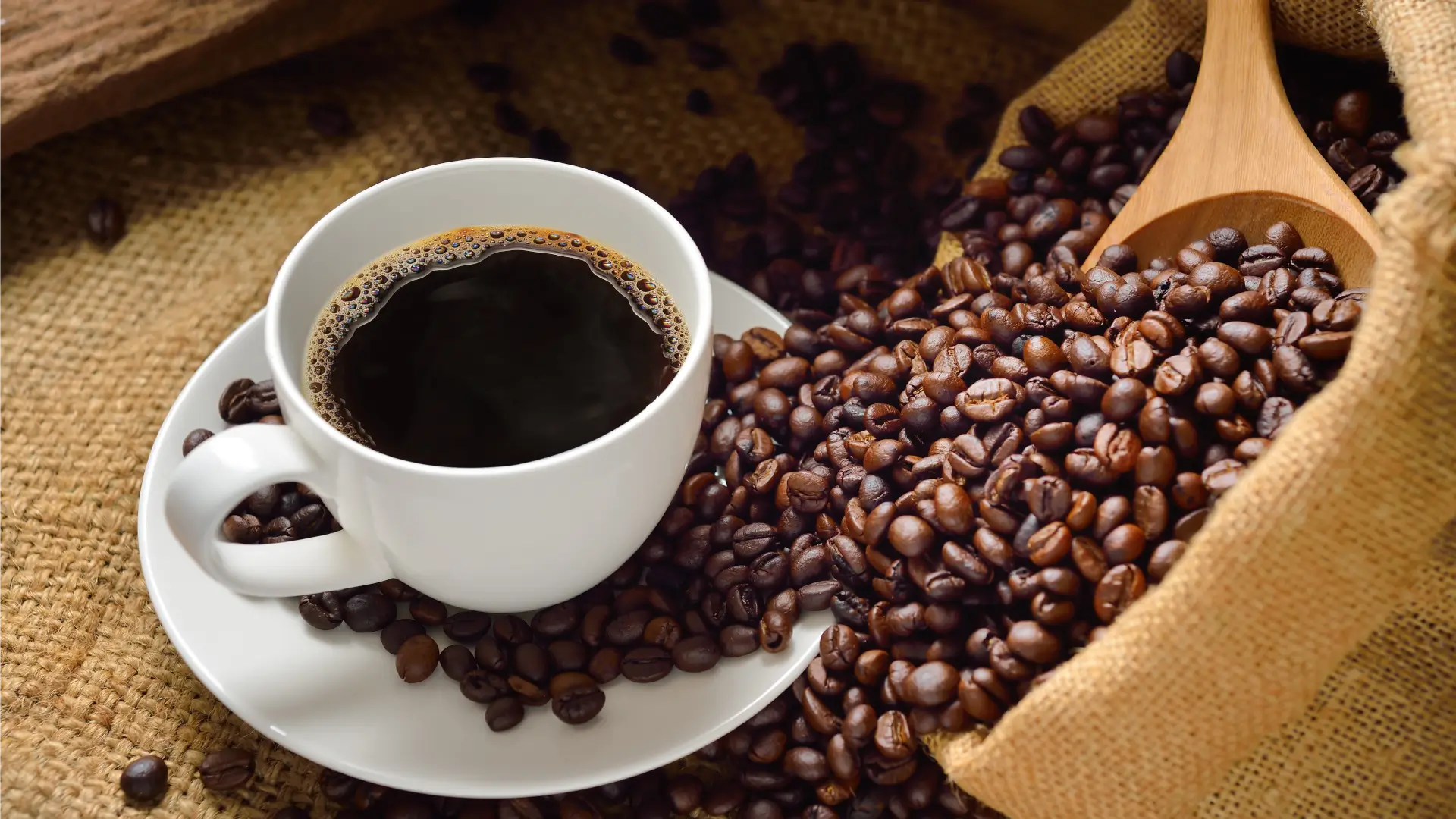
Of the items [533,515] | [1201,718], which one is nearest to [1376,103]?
[1201,718]

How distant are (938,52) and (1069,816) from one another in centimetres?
125

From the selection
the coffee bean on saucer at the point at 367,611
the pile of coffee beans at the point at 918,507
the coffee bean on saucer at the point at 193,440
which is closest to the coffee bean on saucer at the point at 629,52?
the pile of coffee beans at the point at 918,507

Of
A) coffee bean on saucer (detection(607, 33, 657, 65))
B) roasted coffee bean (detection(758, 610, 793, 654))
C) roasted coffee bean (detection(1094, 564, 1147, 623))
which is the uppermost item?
roasted coffee bean (detection(1094, 564, 1147, 623))

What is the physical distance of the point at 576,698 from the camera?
1.19 meters

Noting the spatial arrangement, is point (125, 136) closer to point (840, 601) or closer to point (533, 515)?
point (533, 515)

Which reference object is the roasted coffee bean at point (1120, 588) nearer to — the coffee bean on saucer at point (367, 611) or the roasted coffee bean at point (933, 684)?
the roasted coffee bean at point (933, 684)

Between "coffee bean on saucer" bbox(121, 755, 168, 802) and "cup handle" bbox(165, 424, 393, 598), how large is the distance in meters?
0.31

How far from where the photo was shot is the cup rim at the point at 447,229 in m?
1.00

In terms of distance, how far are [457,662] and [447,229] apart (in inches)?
18.6

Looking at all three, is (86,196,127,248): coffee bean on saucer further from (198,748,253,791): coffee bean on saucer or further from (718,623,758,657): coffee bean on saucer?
(718,623,758,657): coffee bean on saucer

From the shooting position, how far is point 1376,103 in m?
1.42

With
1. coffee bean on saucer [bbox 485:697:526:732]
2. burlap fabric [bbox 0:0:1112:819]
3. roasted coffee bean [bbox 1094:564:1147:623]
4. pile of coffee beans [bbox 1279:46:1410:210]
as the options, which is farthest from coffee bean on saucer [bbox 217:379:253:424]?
pile of coffee beans [bbox 1279:46:1410:210]

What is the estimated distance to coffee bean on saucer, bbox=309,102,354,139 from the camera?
1807 millimetres

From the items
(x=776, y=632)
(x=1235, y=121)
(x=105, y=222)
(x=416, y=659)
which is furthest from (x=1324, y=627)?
(x=105, y=222)
